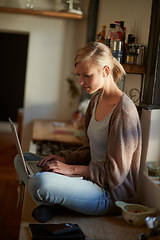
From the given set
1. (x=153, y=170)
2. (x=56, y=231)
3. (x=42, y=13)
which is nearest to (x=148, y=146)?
(x=153, y=170)

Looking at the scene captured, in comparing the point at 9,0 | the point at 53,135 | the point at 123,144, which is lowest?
the point at 53,135

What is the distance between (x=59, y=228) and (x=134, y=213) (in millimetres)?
390

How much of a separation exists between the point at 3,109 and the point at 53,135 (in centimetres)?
347

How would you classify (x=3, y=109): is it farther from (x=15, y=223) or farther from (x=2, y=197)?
(x=15, y=223)

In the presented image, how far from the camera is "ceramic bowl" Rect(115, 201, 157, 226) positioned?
177 centimetres

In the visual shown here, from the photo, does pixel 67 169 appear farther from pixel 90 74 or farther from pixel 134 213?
pixel 90 74

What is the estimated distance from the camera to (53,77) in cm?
476

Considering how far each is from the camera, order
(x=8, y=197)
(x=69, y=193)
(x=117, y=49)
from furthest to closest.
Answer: (x=8, y=197), (x=117, y=49), (x=69, y=193)

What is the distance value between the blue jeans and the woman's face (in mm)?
482

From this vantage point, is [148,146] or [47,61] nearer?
[148,146]

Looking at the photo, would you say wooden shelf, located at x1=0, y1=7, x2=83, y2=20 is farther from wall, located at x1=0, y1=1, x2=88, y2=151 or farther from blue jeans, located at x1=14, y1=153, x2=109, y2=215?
blue jeans, located at x1=14, y1=153, x2=109, y2=215

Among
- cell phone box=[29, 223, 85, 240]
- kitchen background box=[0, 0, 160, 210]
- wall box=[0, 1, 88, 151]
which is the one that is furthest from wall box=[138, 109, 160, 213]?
wall box=[0, 1, 88, 151]

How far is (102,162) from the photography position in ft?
6.11

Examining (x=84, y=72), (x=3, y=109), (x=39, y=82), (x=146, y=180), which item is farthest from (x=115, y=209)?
(x=3, y=109)
